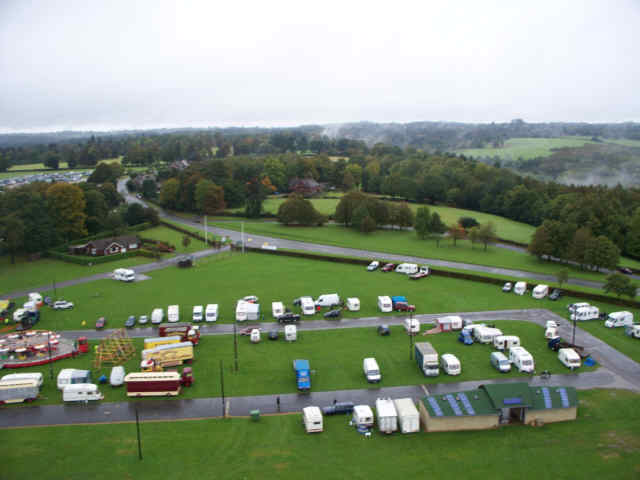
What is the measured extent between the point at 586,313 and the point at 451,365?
1325 cm

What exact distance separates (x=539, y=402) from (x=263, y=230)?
47.8 metres

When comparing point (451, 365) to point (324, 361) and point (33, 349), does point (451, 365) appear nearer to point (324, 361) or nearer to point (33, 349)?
point (324, 361)

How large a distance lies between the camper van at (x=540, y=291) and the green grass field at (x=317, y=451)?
14945 millimetres

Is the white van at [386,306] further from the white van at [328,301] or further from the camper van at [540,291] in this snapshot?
the camper van at [540,291]

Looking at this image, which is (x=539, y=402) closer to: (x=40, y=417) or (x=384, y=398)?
(x=384, y=398)

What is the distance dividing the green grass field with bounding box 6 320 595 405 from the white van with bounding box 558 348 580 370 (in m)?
0.35

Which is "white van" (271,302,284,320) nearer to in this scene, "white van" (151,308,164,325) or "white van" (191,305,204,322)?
"white van" (191,305,204,322)

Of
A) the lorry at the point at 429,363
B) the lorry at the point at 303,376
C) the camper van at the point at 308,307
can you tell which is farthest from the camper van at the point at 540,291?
the lorry at the point at 303,376

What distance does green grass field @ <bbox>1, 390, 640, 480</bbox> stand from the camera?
18.0 m

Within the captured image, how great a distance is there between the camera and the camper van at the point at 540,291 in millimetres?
36000

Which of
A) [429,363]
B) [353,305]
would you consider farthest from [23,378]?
[429,363]

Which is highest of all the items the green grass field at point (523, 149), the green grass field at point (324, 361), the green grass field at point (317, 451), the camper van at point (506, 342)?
the green grass field at point (523, 149)

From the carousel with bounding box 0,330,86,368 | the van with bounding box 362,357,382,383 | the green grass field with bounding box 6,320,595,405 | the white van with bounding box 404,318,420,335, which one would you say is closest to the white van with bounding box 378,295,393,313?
the green grass field with bounding box 6,320,595,405

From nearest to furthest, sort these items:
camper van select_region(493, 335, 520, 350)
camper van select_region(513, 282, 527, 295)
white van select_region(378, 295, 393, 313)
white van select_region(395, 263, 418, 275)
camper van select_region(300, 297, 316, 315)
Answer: camper van select_region(493, 335, 520, 350) → camper van select_region(300, 297, 316, 315) → white van select_region(378, 295, 393, 313) → camper van select_region(513, 282, 527, 295) → white van select_region(395, 263, 418, 275)
